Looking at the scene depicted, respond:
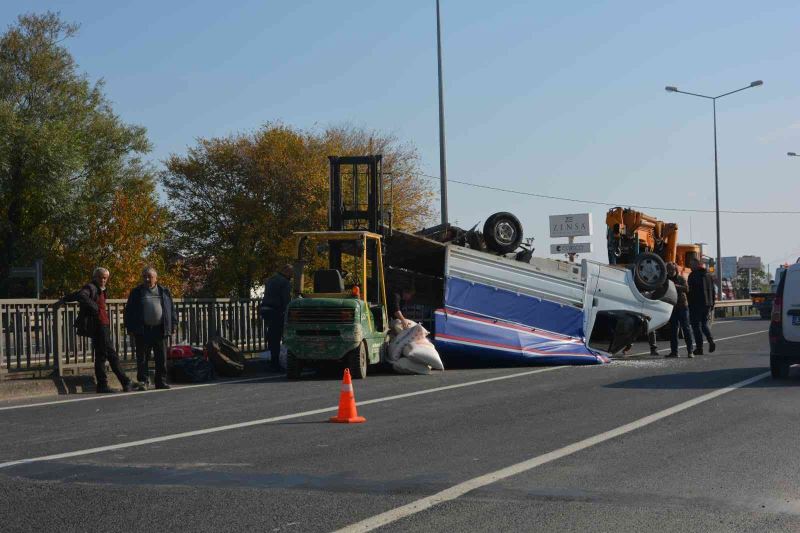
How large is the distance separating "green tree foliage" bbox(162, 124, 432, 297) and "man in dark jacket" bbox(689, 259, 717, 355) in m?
27.0

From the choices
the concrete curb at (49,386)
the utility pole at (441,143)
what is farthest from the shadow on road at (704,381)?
the utility pole at (441,143)

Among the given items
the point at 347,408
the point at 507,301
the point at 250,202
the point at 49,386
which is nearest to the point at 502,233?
the point at 507,301

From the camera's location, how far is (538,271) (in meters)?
19.5

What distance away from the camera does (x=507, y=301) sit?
19.0 meters

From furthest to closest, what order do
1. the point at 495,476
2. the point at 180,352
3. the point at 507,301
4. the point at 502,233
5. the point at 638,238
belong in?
the point at 638,238 < the point at 502,233 < the point at 507,301 < the point at 180,352 < the point at 495,476

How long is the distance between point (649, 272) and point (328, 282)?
8354 millimetres

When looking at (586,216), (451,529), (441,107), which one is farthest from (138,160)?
Answer: (451,529)

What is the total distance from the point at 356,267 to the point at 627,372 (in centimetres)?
463

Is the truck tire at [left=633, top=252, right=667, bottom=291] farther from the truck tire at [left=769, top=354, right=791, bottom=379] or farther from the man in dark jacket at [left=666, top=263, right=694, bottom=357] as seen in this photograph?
the truck tire at [left=769, top=354, right=791, bottom=379]

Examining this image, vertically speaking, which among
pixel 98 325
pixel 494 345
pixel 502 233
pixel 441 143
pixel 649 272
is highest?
pixel 441 143

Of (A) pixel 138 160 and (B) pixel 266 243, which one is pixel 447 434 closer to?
(B) pixel 266 243

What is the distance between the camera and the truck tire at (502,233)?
69.1ft

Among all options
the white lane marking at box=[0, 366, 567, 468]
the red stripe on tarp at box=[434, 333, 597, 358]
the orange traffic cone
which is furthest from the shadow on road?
the orange traffic cone

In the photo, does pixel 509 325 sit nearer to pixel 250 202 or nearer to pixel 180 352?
pixel 180 352
